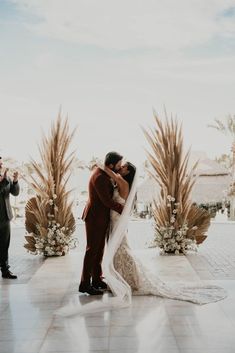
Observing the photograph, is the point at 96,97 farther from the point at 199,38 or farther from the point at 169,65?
the point at 199,38

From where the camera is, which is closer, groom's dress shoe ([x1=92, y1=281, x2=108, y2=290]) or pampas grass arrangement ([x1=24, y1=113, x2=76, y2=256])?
groom's dress shoe ([x1=92, y1=281, x2=108, y2=290])

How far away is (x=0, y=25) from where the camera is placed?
1121 cm

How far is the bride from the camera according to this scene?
17.3 ft

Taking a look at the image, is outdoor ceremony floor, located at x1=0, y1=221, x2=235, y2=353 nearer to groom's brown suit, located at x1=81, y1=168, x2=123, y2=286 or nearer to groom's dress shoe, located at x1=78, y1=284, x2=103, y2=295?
groom's dress shoe, located at x1=78, y1=284, x2=103, y2=295

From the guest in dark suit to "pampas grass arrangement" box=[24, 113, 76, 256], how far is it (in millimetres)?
1339

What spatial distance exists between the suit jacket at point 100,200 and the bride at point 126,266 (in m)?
0.06

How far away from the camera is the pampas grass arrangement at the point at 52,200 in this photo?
7.88m

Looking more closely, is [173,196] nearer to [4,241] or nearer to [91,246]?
[4,241]

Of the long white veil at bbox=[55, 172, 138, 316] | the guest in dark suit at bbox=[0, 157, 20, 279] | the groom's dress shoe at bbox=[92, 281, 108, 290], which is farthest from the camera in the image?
the guest in dark suit at bbox=[0, 157, 20, 279]

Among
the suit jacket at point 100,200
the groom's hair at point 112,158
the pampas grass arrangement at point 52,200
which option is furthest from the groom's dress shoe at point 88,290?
the pampas grass arrangement at point 52,200

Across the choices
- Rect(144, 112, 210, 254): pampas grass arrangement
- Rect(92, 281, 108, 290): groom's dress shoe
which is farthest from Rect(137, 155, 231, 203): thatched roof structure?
Rect(92, 281, 108, 290): groom's dress shoe

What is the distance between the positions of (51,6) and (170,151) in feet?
13.7

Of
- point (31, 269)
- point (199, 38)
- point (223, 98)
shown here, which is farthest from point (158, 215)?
point (223, 98)

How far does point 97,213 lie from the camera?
5.40 m
